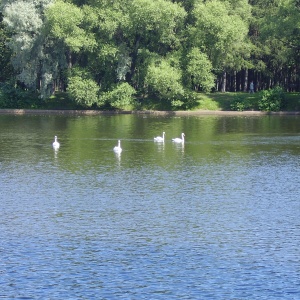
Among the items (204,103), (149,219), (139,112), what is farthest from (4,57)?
(149,219)

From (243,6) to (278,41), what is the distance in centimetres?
683

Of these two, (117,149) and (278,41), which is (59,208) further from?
(278,41)

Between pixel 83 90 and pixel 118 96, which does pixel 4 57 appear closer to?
pixel 83 90

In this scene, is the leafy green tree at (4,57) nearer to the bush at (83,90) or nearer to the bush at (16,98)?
the bush at (16,98)

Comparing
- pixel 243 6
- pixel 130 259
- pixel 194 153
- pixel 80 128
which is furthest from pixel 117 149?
pixel 243 6

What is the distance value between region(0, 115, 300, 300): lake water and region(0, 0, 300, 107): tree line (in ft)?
108

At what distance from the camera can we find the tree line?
4016 inches

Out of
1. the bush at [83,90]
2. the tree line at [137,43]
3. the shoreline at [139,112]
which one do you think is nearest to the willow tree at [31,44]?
the tree line at [137,43]

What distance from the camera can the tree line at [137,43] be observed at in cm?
10200

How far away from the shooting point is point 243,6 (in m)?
109

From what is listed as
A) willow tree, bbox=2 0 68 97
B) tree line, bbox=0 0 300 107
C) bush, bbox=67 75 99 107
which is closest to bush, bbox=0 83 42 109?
tree line, bbox=0 0 300 107

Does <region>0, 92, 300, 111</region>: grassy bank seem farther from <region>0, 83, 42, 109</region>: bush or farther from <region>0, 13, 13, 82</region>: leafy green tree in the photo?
<region>0, 13, 13, 82</region>: leafy green tree

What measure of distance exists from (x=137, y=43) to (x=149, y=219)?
71.0 m

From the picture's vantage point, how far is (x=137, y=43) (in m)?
108
